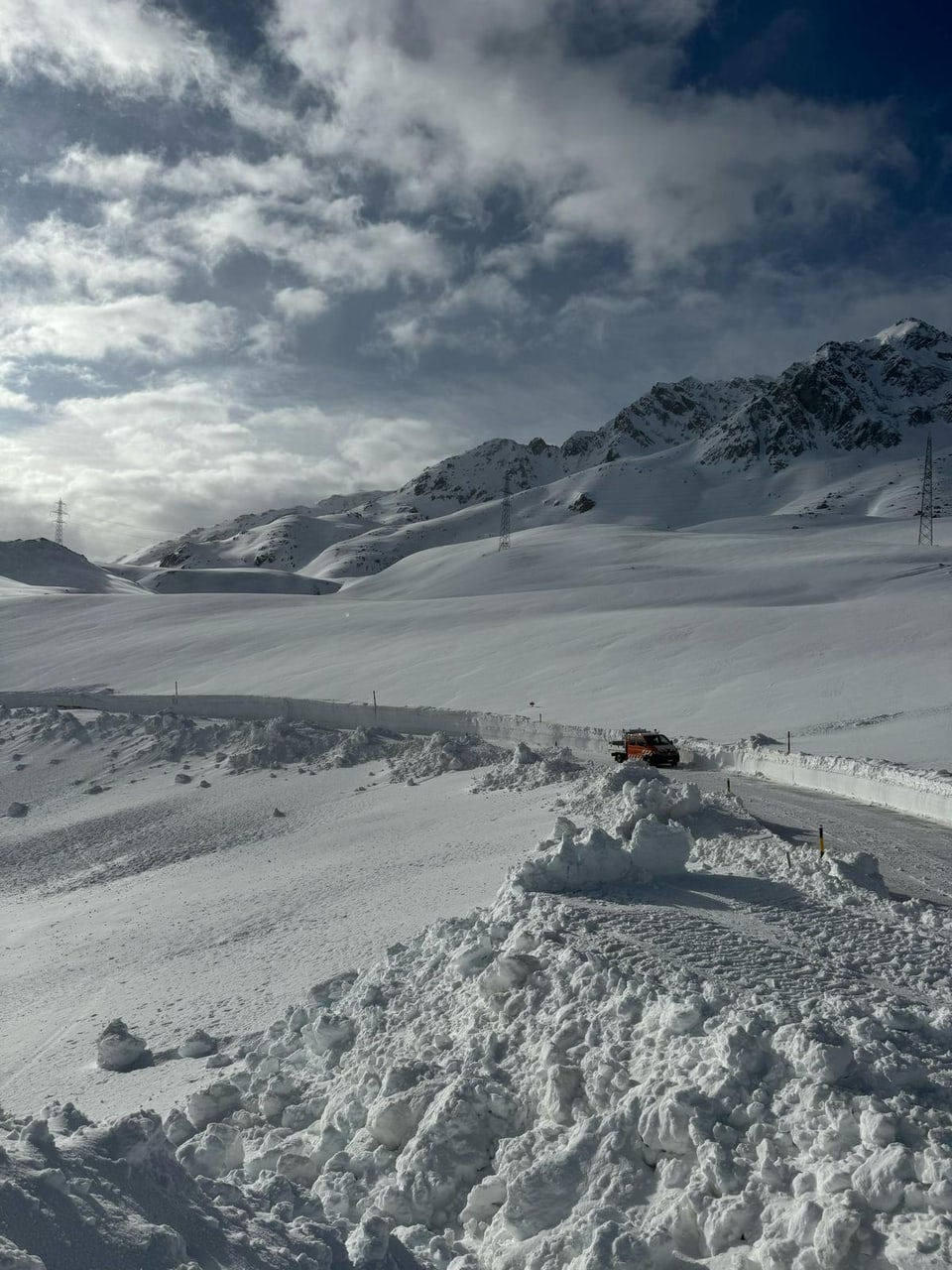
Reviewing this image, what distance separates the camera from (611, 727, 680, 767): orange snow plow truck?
27156 millimetres

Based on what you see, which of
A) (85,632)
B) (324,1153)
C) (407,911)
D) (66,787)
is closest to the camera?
(324,1153)

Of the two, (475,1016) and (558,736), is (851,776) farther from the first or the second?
(475,1016)

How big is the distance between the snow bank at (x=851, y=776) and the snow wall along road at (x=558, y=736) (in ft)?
0.07

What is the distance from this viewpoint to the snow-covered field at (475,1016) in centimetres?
551

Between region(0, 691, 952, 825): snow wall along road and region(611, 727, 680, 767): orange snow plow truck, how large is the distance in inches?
44.4

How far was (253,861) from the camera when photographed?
20.6m

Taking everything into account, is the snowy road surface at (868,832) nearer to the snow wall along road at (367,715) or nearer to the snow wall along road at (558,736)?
the snow wall along road at (558,736)

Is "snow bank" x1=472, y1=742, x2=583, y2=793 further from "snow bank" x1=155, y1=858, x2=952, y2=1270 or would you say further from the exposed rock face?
"snow bank" x1=155, y1=858, x2=952, y2=1270

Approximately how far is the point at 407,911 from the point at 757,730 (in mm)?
20204

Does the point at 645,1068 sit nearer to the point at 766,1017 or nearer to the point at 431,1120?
the point at 766,1017

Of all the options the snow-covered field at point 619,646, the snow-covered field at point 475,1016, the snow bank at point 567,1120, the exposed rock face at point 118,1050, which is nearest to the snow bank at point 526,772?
the snow-covered field at point 475,1016

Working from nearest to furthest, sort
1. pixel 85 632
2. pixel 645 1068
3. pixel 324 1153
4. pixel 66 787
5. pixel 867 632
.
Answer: pixel 645 1068, pixel 324 1153, pixel 66 787, pixel 867 632, pixel 85 632

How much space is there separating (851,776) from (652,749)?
6.75 m

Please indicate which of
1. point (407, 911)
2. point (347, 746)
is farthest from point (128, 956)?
point (347, 746)
